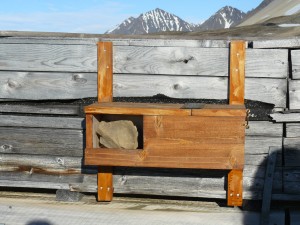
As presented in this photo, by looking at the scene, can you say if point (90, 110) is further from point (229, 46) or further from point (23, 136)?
point (229, 46)

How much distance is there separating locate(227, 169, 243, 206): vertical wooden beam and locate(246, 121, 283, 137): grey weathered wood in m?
0.35

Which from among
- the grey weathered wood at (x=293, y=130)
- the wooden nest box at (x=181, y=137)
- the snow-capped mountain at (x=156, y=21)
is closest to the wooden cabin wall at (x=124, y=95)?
the grey weathered wood at (x=293, y=130)

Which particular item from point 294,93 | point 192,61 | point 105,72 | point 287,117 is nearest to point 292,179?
point 287,117

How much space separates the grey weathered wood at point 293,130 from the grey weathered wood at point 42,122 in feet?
5.76

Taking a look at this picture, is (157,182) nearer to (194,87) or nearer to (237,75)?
(194,87)

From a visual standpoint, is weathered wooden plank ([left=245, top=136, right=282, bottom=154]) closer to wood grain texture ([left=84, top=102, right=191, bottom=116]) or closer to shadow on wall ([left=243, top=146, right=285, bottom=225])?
shadow on wall ([left=243, top=146, right=285, bottom=225])

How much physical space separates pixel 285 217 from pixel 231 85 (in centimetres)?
117

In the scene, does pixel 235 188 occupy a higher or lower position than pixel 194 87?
lower

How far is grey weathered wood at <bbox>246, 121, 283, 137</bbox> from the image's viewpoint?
4.55m

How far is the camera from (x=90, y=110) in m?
4.29

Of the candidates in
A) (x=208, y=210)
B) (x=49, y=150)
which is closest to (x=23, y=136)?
(x=49, y=150)

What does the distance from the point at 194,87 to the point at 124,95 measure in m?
0.61

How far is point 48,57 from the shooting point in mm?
4734

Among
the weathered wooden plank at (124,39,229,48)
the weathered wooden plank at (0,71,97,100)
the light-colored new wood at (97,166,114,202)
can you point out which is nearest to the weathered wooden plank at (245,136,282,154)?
the weathered wooden plank at (124,39,229,48)
